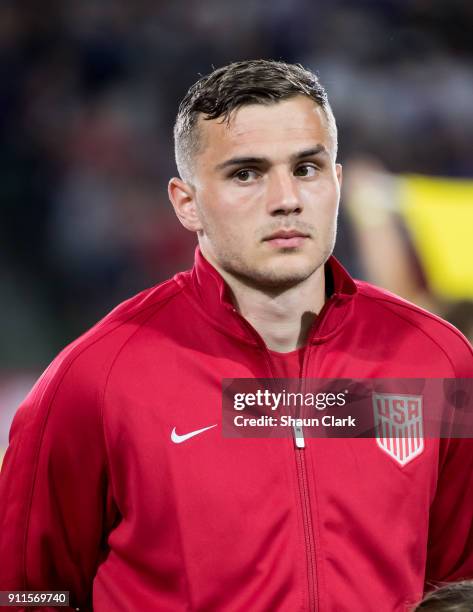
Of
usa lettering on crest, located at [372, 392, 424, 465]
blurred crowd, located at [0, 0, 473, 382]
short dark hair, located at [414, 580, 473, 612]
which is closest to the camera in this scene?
short dark hair, located at [414, 580, 473, 612]

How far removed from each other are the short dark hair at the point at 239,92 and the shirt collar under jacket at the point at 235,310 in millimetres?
181

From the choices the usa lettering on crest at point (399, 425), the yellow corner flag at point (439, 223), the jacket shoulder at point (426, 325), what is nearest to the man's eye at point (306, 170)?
the jacket shoulder at point (426, 325)

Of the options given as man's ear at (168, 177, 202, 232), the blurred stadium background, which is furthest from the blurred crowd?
man's ear at (168, 177, 202, 232)

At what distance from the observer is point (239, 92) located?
143 centimetres

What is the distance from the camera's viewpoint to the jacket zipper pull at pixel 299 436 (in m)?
1.37

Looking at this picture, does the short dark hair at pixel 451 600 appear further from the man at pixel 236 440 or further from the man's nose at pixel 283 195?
the man's nose at pixel 283 195

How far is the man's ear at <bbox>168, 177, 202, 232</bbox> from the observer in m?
1.53

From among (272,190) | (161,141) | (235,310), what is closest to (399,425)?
(235,310)

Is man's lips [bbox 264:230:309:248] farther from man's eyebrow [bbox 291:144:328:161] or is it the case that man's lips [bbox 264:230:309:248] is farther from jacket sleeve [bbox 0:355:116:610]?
jacket sleeve [bbox 0:355:116:610]

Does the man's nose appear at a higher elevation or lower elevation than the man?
higher

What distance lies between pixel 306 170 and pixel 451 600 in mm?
744

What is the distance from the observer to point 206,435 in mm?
1378

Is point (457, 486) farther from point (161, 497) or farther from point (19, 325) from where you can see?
point (19, 325)

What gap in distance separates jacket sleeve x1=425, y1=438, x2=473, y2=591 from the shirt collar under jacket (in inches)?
10.5
